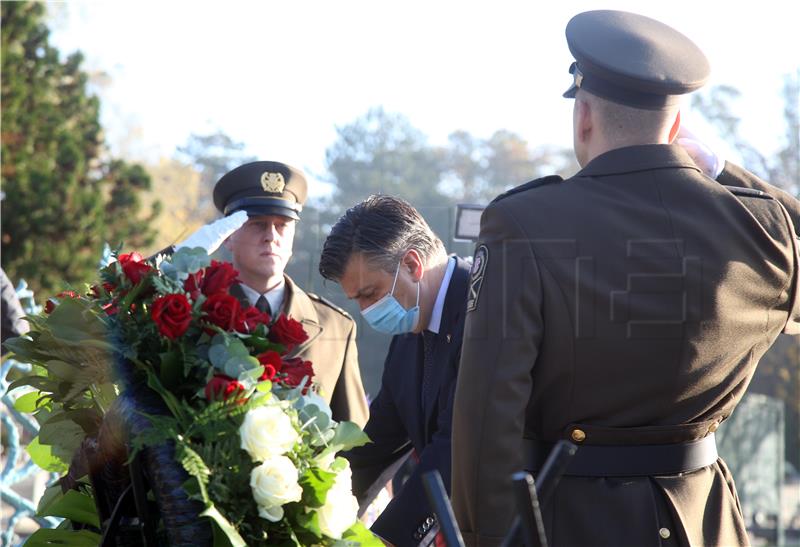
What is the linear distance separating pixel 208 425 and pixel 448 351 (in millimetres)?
1446

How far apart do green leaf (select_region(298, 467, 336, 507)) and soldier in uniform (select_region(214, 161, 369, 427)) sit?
2213 millimetres

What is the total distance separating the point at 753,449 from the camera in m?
12.2

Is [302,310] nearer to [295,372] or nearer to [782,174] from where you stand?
[295,372]

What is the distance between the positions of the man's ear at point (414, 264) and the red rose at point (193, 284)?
1329 mm

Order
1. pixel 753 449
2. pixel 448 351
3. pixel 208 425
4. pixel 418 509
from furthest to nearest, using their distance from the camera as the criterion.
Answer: pixel 753 449 < pixel 448 351 < pixel 418 509 < pixel 208 425

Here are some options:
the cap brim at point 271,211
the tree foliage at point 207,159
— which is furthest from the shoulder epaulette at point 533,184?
the tree foliage at point 207,159

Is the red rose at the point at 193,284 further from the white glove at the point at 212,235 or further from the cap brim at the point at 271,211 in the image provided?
the cap brim at the point at 271,211

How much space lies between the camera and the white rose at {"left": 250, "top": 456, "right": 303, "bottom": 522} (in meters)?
2.03

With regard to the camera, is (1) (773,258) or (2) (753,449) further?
(2) (753,449)

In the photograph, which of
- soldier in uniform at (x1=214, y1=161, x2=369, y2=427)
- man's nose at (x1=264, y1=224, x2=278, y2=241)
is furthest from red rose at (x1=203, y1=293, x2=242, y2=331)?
man's nose at (x1=264, y1=224, x2=278, y2=241)

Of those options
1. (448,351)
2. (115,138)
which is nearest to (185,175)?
(115,138)

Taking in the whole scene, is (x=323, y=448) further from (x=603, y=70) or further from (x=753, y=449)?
(x=753, y=449)

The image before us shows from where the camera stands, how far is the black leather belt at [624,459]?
2553 mm

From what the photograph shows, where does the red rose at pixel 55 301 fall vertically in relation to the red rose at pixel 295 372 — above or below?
above
